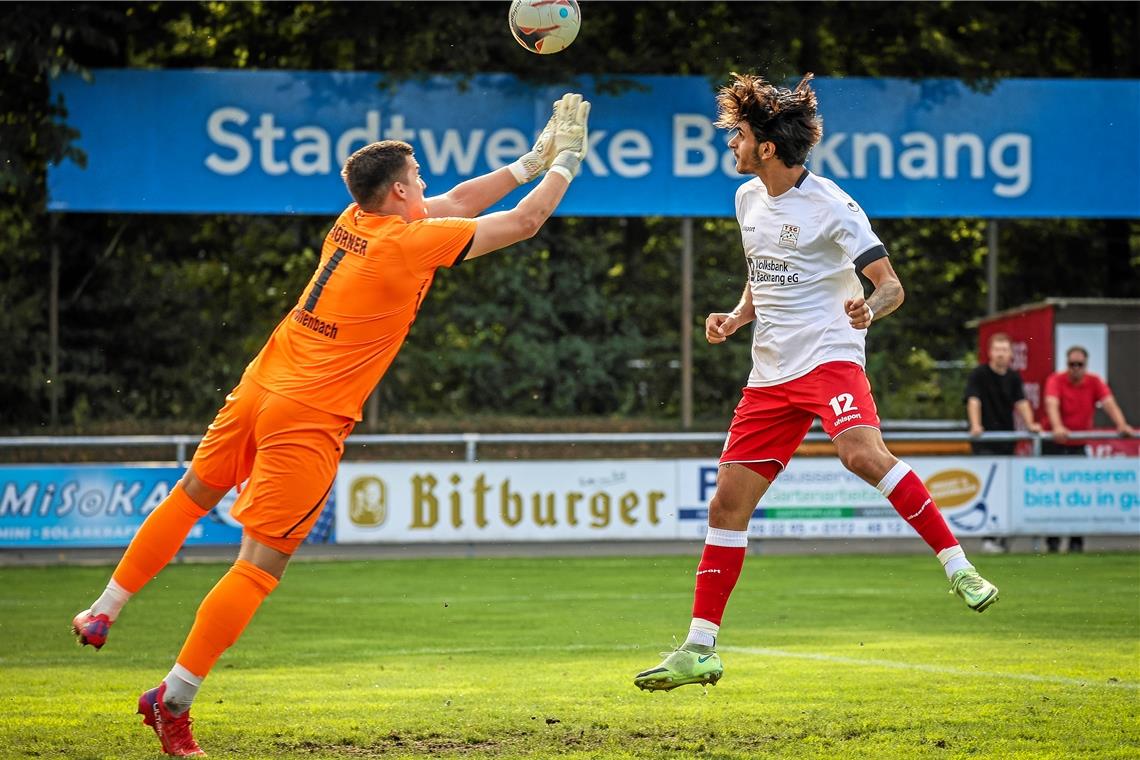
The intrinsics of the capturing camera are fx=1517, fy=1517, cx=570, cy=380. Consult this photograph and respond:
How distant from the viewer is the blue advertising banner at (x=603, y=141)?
18750 millimetres

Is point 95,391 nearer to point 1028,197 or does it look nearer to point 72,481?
point 72,481

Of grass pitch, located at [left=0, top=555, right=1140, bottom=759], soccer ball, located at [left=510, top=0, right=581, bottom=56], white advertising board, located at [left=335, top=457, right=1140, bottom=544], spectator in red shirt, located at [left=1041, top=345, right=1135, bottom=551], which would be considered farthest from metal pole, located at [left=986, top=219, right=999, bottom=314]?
soccer ball, located at [left=510, top=0, right=581, bottom=56]

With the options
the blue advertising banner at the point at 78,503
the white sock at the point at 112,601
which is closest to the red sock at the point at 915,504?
the white sock at the point at 112,601

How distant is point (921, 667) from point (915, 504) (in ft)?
6.25

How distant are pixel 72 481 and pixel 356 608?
4949 millimetres

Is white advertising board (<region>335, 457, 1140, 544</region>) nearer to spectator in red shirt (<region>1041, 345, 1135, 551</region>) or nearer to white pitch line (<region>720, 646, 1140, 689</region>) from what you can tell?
spectator in red shirt (<region>1041, 345, 1135, 551</region>)

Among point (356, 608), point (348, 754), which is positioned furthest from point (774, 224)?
point (356, 608)

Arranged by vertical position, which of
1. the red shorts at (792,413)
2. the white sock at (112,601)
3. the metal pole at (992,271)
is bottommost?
the white sock at (112,601)

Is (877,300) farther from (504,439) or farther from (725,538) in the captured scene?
(504,439)

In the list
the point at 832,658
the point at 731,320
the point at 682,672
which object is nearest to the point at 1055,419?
the point at 832,658

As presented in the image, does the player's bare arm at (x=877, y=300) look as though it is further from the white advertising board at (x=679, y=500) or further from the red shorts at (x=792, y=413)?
the white advertising board at (x=679, y=500)

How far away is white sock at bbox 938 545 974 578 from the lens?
645cm

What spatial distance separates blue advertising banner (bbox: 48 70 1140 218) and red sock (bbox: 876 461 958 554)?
12581 mm

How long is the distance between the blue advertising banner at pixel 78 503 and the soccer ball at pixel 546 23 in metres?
8.92
